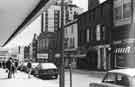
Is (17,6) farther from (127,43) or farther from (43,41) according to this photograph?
(43,41)

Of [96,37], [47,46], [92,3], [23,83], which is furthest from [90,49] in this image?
[47,46]

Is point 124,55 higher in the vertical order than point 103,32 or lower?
lower

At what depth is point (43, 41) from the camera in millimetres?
91438

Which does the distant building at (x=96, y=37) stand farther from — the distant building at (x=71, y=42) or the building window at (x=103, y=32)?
the distant building at (x=71, y=42)

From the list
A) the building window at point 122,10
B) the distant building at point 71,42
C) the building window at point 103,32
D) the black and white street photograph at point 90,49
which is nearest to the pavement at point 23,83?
the black and white street photograph at point 90,49

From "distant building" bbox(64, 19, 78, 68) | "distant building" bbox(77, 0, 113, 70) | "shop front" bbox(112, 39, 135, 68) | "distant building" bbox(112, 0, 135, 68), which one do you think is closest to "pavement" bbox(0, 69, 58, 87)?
"shop front" bbox(112, 39, 135, 68)

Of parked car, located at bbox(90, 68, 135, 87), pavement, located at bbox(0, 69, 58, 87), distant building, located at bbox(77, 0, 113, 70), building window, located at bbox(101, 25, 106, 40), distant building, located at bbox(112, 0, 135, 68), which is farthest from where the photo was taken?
building window, located at bbox(101, 25, 106, 40)

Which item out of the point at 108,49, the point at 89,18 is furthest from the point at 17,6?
the point at 89,18

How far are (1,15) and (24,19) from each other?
108 centimetres

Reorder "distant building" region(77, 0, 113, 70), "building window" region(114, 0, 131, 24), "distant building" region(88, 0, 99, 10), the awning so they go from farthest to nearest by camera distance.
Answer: "distant building" region(88, 0, 99, 10) < "distant building" region(77, 0, 113, 70) < "building window" region(114, 0, 131, 24) < the awning

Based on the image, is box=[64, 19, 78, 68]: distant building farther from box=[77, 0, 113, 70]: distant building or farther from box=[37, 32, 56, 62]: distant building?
box=[37, 32, 56, 62]: distant building

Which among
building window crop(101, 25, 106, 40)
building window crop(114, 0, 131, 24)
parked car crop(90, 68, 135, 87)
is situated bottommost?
parked car crop(90, 68, 135, 87)

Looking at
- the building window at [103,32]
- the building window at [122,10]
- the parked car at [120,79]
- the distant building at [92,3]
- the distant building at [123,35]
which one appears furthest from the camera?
the distant building at [92,3]

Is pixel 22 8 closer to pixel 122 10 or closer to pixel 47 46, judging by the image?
pixel 122 10
